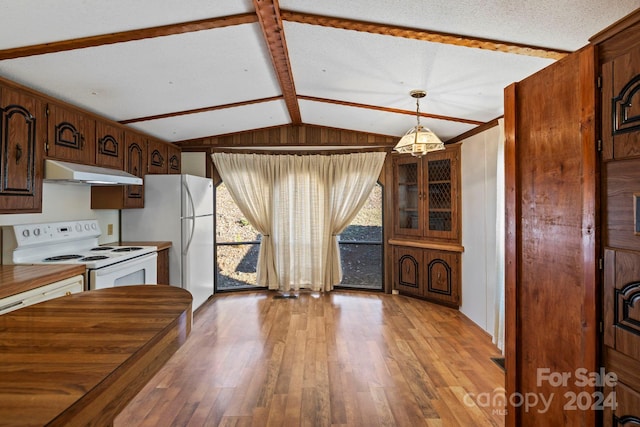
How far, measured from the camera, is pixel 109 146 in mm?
3248

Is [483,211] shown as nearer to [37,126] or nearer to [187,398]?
[187,398]

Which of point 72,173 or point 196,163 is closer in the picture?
point 72,173

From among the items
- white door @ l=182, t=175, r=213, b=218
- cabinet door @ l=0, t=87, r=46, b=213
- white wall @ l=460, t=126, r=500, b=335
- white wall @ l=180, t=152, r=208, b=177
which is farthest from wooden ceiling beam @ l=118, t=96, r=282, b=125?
white wall @ l=460, t=126, r=500, b=335

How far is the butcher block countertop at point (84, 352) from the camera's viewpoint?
24.5 inches

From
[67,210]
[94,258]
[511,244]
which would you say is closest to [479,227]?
[511,244]

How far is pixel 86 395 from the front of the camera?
65 cm

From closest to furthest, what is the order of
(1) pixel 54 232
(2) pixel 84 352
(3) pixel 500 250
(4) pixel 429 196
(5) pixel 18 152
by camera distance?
(2) pixel 84 352 → (5) pixel 18 152 → (1) pixel 54 232 → (3) pixel 500 250 → (4) pixel 429 196

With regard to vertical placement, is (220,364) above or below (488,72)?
below

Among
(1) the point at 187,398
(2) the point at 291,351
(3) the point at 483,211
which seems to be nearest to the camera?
Answer: (1) the point at 187,398

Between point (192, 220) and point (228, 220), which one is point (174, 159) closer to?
point (228, 220)

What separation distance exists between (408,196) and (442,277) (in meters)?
1.20

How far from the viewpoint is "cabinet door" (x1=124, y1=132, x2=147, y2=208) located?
353 cm

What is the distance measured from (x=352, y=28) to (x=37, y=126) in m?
2.38

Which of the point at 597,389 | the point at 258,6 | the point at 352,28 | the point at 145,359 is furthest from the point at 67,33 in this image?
the point at 597,389
